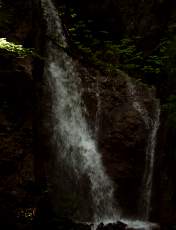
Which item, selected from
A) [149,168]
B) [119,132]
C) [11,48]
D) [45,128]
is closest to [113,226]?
[149,168]

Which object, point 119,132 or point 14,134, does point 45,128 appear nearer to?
point 14,134

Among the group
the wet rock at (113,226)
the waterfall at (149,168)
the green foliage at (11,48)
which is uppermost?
the green foliage at (11,48)

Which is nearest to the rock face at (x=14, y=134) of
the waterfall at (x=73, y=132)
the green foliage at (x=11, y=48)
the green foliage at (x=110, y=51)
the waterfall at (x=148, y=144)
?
the green foliage at (x=11, y=48)

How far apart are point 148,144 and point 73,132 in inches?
78.5

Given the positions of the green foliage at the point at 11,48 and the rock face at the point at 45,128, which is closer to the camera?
the green foliage at the point at 11,48

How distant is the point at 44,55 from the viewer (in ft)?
35.2

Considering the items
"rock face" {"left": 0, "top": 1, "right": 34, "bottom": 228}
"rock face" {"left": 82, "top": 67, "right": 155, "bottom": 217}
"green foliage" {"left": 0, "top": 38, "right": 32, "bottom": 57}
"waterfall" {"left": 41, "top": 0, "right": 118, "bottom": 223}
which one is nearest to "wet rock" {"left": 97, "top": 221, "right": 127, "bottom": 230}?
"waterfall" {"left": 41, "top": 0, "right": 118, "bottom": 223}

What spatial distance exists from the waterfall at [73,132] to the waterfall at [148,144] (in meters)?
0.79

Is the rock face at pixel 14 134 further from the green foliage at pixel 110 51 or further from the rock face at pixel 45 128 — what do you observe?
the green foliage at pixel 110 51

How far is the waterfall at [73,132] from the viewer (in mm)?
10047

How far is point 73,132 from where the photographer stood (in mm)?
10414

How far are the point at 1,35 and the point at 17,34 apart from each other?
0.53 metres

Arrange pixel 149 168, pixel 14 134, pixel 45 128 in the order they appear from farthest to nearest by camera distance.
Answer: pixel 149 168, pixel 45 128, pixel 14 134

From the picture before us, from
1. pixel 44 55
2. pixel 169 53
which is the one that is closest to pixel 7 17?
pixel 44 55
